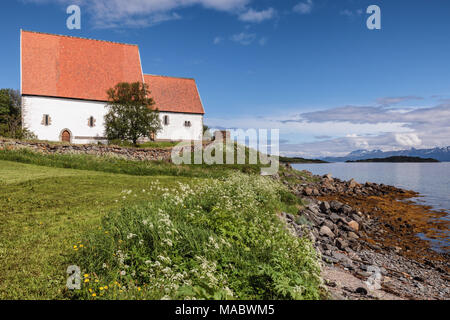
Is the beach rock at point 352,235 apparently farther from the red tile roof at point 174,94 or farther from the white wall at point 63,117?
the red tile roof at point 174,94

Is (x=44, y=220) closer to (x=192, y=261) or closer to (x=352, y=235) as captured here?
(x=192, y=261)

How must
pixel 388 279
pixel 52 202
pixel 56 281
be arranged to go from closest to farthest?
pixel 56 281 < pixel 388 279 < pixel 52 202

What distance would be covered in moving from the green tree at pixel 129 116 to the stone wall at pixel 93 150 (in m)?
3.92

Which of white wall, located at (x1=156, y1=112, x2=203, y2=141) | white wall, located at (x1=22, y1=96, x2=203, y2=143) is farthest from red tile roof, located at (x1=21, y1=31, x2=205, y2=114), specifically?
white wall, located at (x1=156, y1=112, x2=203, y2=141)

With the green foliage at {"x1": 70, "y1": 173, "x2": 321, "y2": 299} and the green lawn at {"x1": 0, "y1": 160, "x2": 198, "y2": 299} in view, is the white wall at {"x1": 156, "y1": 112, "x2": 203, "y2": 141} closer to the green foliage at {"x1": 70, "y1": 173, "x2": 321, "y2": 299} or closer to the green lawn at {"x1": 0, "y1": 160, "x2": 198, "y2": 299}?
the green lawn at {"x1": 0, "y1": 160, "x2": 198, "y2": 299}

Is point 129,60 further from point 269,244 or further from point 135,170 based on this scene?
point 269,244

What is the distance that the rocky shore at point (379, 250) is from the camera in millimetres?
7160

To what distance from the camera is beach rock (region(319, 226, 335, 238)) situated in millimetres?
12375

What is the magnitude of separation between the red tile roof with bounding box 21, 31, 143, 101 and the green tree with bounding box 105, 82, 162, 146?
8.37 m

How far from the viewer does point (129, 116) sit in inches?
1286

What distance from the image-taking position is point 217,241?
599 centimetres

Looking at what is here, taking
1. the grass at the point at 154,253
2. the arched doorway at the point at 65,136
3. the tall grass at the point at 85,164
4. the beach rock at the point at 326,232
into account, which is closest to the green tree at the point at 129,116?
the arched doorway at the point at 65,136
